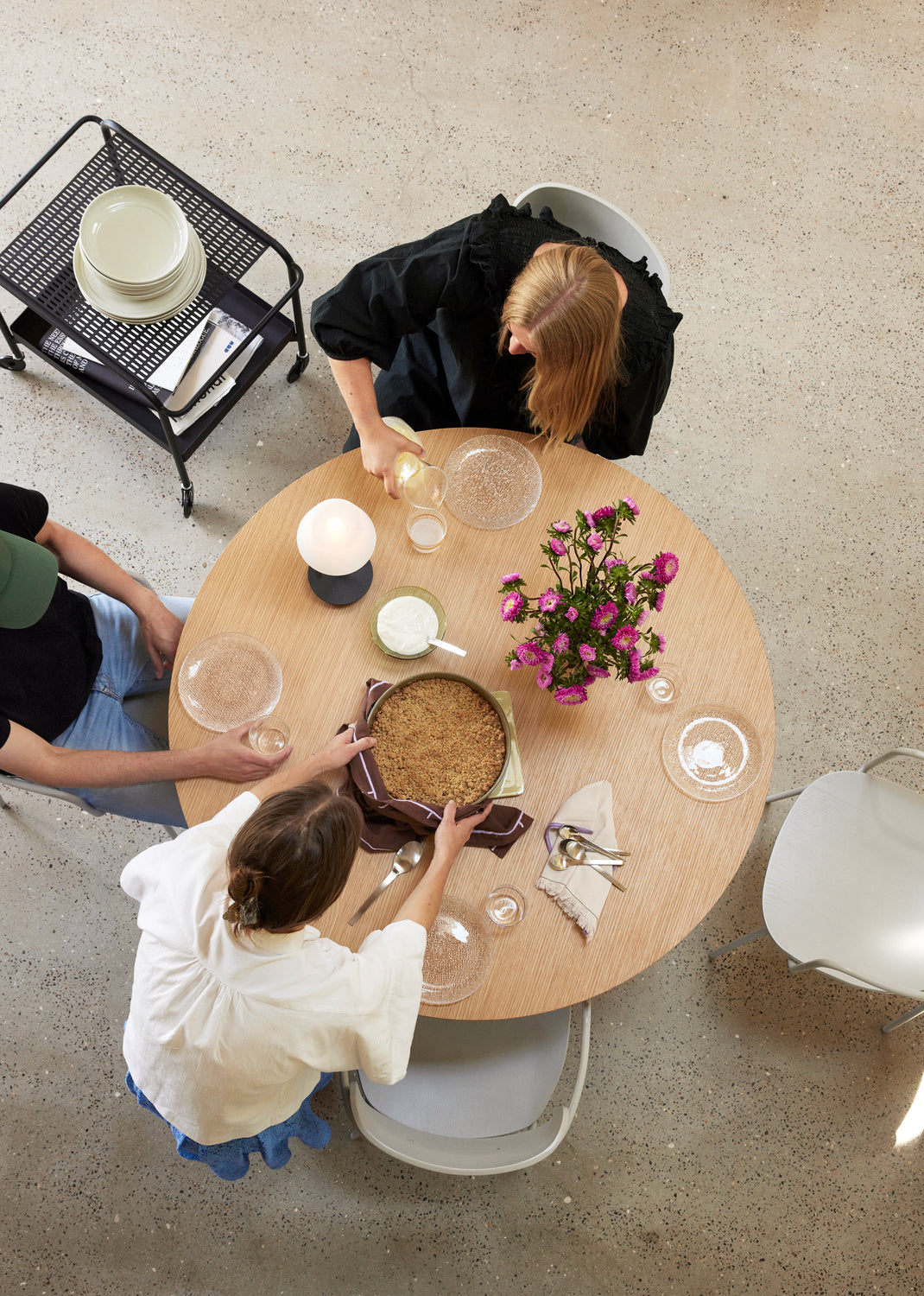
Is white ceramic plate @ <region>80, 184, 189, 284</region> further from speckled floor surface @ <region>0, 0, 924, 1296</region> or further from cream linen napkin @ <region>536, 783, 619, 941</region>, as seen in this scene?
cream linen napkin @ <region>536, 783, 619, 941</region>

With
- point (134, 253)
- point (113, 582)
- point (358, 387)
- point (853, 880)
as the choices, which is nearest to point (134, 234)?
point (134, 253)

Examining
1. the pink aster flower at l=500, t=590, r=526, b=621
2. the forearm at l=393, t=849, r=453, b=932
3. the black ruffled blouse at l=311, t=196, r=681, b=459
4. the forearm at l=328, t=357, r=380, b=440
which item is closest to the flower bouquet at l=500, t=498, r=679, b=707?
the pink aster flower at l=500, t=590, r=526, b=621

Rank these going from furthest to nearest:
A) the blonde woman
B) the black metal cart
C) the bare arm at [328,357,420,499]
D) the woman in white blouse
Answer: the black metal cart < the bare arm at [328,357,420,499] < the blonde woman < the woman in white blouse

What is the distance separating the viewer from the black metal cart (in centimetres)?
202

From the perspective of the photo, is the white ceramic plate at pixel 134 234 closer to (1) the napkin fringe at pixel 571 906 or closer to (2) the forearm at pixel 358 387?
(2) the forearm at pixel 358 387

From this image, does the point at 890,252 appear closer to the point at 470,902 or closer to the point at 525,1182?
the point at 470,902

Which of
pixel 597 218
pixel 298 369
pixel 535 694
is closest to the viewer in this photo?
pixel 535 694

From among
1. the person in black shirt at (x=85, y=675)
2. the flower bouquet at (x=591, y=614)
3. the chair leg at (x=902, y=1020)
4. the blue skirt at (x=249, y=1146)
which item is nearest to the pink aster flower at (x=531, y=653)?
the flower bouquet at (x=591, y=614)

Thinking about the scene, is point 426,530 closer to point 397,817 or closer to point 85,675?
point 397,817

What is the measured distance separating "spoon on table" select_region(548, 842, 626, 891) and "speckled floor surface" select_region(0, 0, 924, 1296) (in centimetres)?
87

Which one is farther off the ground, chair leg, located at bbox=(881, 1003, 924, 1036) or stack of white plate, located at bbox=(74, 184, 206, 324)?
stack of white plate, located at bbox=(74, 184, 206, 324)

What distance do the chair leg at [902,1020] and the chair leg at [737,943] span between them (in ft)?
1.15

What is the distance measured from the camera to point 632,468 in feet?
8.57

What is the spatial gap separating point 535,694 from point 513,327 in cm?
63
